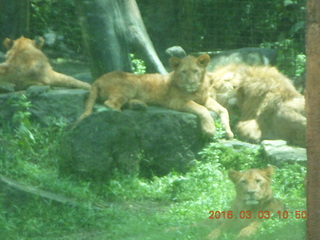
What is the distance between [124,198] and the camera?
605cm

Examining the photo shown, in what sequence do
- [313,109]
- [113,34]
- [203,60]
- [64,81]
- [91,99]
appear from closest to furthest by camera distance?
[313,109] < [113,34] < [91,99] < [203,60] < [64,81]

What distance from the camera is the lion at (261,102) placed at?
25.2 ft

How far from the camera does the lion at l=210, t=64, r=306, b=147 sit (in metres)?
7.67

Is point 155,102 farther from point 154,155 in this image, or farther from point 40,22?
point 40,22

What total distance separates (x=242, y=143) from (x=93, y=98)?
1.70 m

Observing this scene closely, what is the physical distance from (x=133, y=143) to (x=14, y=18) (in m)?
2.20

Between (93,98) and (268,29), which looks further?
(268,29)

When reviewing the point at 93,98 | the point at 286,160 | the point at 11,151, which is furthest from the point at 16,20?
the point at 286,160

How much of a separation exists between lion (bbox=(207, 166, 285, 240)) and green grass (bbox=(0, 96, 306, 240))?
2.9 inches

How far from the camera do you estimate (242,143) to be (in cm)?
743
